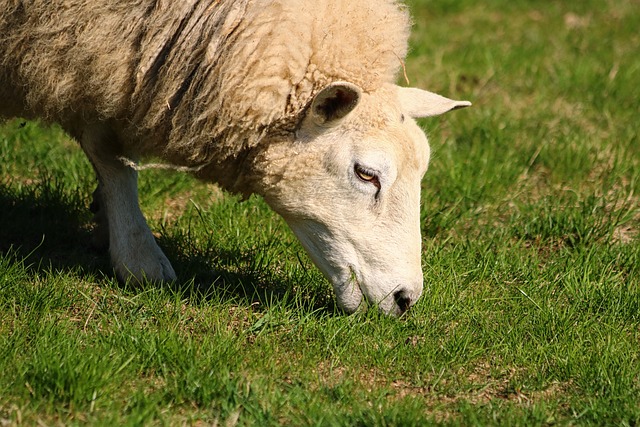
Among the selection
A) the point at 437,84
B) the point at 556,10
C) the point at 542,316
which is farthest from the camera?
the point at 556,10

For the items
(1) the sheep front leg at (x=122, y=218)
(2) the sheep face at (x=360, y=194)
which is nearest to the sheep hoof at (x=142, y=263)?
A: (1) the sheep front leg at (x=122, y=218)

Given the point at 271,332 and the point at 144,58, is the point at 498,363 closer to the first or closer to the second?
the point at 271,332

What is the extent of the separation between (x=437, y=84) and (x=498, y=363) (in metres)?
3.70

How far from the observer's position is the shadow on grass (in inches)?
174

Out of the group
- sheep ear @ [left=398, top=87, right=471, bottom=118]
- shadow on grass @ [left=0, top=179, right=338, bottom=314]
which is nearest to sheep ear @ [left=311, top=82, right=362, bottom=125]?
sheep ear @ [left=398, top=87, right=471, bottom=118]

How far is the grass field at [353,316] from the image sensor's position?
352 cm

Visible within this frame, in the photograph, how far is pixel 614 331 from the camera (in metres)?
4.26

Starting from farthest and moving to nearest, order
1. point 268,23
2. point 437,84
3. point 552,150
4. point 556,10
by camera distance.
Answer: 1. point 556,10
2. point 437,84
3. point 552,150
4. point 268,23

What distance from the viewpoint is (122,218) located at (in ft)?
15.0

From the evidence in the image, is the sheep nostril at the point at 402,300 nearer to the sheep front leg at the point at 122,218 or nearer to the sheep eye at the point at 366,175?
the sheep eye at the point at 366,175

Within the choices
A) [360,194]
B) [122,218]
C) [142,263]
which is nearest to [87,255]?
[122,218]

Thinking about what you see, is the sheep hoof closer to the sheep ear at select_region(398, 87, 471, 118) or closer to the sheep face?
the sheep face

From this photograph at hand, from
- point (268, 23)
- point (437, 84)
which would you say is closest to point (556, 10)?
point (437, 84)

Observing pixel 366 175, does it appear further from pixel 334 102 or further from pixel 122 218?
pixel 122 218
